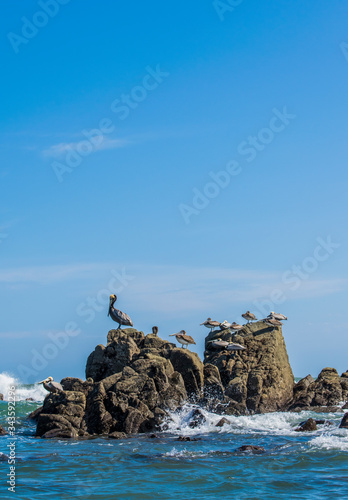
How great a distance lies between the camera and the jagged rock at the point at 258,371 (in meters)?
29.2

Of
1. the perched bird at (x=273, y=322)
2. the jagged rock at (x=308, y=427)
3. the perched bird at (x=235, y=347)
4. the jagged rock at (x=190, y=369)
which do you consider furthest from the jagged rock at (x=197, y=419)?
the perched bird at (x=273, y=322)

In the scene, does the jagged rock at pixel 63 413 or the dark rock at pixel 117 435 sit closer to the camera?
the dark rock at pixel 117 435

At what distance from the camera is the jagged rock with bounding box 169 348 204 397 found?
27622mm

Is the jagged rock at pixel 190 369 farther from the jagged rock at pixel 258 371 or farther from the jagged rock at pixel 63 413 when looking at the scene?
the jagged rock at pixel 63 413

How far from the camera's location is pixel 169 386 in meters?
26.0

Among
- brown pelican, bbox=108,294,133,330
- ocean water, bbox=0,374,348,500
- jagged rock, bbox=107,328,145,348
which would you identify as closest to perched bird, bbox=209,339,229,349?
jagged rock, bbox=107,328,145,348

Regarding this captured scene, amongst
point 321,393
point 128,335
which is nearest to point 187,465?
point 128,335

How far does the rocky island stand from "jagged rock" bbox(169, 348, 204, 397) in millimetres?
47

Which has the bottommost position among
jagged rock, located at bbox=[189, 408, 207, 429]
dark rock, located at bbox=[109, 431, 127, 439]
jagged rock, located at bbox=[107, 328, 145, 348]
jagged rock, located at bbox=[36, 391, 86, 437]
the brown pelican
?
dark rock, located at bbox=[109, 431, 127, 439]

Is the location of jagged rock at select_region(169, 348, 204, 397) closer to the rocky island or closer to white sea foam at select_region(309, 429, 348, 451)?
the rocky island

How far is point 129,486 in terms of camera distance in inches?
589

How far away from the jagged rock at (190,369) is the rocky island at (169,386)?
0.15ft

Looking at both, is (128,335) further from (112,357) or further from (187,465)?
(187,465)

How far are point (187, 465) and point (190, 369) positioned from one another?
10684mm
